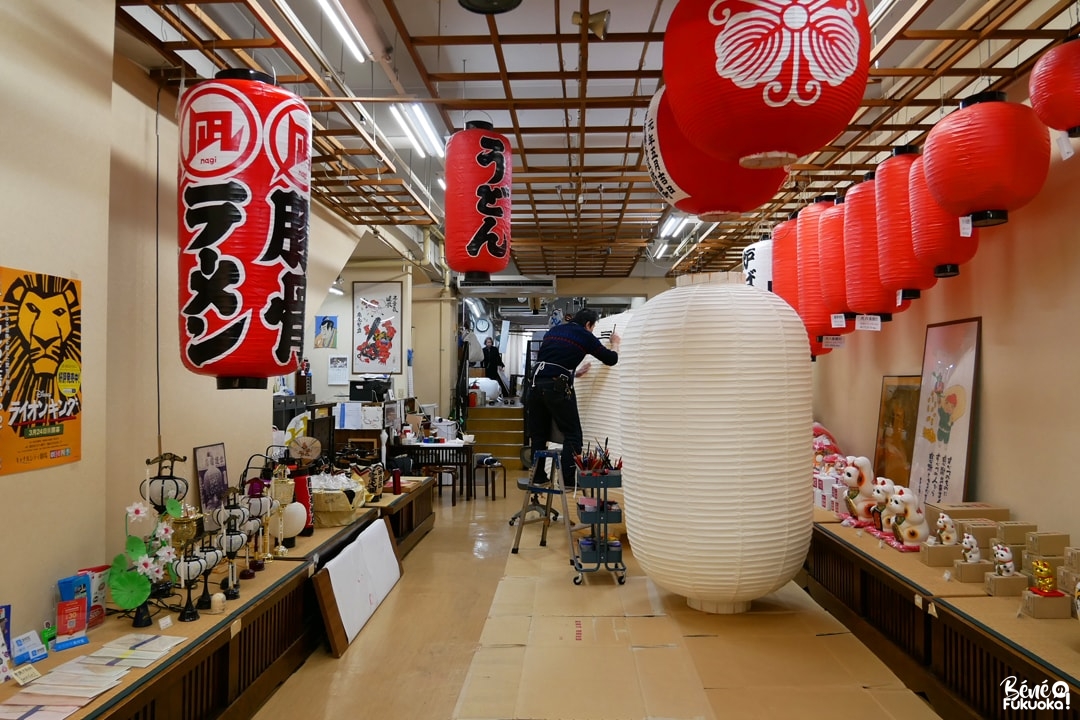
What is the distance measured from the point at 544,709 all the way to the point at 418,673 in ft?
2.78

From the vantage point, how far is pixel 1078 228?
3387mm

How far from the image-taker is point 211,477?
4496 millimetres

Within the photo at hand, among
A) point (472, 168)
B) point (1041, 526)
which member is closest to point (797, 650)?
point (1041, 526)

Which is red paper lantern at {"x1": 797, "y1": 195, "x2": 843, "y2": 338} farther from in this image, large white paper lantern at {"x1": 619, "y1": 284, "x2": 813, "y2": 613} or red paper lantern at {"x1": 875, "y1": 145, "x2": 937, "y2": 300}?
large white paper lantern at {"x1": 619, "y1": 284, "x2": 813, "y2": 613}

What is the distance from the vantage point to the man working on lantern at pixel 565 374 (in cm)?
622

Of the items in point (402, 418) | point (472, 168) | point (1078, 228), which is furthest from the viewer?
point (402, 418)

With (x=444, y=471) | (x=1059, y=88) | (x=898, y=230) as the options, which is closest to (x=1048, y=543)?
(x=898, y=230)

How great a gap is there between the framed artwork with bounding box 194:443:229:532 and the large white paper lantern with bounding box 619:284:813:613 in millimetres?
2863

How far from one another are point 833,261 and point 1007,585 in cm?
250

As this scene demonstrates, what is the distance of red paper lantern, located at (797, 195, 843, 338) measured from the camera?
17.1 ft

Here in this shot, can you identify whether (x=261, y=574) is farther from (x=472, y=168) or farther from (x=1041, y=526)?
(x=1041, y=526)

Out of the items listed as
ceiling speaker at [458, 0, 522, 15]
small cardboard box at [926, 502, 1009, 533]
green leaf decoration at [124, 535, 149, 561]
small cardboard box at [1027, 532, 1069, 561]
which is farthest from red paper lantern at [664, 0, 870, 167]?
green leaf decoration at [124, 535, 149, 561]

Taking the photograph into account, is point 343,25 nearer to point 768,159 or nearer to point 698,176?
point 698,176

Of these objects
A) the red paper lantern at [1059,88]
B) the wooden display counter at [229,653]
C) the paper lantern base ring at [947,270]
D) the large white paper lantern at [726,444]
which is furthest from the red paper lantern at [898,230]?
the wooden display counter at [229,653]
